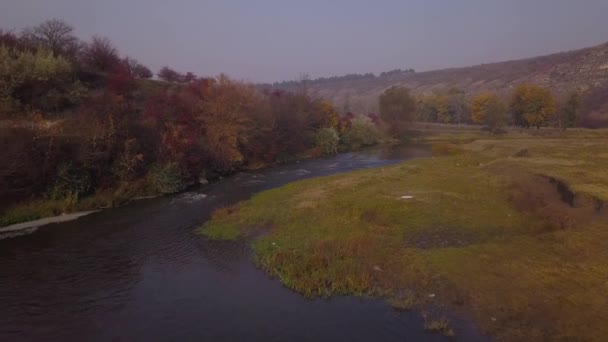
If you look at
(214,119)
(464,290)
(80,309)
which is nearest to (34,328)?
(80,309)

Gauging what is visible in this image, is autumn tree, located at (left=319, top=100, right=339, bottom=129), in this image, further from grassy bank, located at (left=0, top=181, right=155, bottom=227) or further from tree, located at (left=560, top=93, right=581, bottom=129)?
tree, located at (left=560, top=93, right=581, bottom=129)

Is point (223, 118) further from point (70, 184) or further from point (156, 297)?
point (156, 297)

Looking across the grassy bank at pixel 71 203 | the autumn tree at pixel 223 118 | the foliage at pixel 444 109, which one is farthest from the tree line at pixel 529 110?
the grassy bank at pixel 71 203

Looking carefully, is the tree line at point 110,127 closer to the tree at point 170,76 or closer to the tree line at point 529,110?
the tree at point 170,76

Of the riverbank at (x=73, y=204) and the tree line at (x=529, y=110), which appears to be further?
the tree line at (x=529, y=110)

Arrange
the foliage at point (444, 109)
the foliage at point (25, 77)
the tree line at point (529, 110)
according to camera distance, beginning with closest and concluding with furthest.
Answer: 1. the foliage at point (25, 77)
2. the tree line at point (529, 110)
3. the foliage at point (444, 109)

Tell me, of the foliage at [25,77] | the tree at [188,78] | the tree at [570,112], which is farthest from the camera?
the tree at [570,112]

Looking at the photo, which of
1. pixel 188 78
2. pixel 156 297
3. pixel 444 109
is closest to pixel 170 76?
pixel 188 78
